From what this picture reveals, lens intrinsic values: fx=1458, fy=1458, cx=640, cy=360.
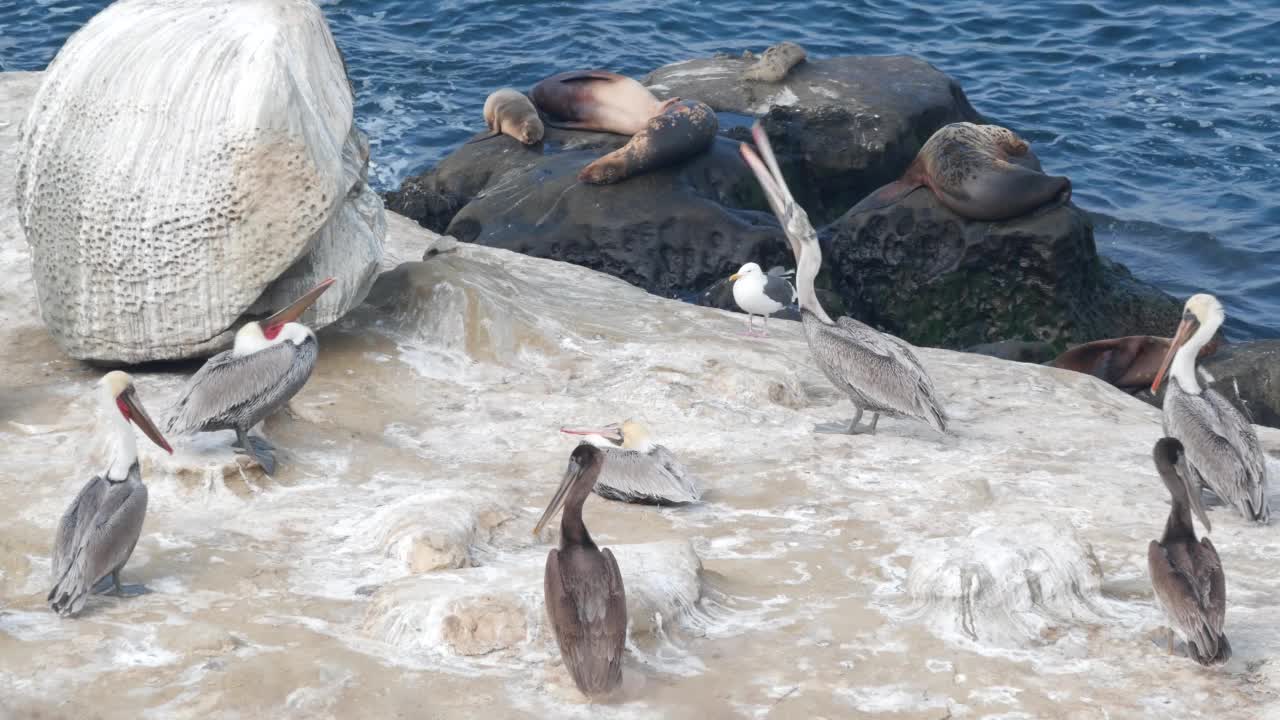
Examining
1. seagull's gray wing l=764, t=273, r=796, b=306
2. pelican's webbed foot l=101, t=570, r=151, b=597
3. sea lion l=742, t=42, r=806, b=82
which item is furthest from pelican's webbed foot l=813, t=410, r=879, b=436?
sea lion l=742, t=42, r=806, b=82

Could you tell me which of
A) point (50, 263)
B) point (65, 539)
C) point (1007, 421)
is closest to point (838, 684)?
point (65, 539)

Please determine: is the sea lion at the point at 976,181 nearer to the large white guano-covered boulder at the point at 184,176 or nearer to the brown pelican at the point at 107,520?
the large white guano-covered boulder at the point at 184,176

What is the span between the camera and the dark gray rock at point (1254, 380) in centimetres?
984

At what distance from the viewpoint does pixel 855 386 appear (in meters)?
7.47

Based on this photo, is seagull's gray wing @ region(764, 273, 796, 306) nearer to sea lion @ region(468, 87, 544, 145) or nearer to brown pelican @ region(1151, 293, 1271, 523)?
brown pelican @ region(1151, 293, 1271, 523)

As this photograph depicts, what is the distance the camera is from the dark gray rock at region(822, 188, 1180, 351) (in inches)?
463

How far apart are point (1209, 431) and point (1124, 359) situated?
146 inches

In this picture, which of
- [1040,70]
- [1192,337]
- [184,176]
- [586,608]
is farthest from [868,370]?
[1040,70]

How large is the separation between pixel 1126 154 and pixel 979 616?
11.9m

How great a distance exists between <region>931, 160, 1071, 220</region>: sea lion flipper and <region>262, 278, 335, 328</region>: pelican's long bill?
20.3ft

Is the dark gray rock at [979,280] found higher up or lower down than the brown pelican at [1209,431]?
lower down

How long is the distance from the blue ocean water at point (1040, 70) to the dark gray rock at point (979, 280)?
1.50m

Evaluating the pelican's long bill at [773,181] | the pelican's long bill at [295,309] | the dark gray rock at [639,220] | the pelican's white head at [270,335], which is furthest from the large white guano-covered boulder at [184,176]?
the dark gray rock at [639,220]

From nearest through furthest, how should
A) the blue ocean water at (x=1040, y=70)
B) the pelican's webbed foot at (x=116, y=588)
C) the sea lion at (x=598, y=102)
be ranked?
1. the pelican's webbed foot at (x=116, y=588)
2. the sea lion at (x=598, y=102)
3. the blue ocean water at (x=1040, y=70)
